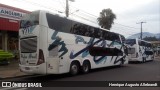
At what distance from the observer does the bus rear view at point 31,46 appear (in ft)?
44.8

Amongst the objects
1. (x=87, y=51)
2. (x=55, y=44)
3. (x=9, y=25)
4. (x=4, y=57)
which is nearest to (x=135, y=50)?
(x=87, y=51)

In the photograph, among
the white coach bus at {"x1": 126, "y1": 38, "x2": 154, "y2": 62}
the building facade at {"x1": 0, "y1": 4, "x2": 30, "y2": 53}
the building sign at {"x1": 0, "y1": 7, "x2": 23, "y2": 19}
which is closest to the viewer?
the building sign at {"x1": 0, "y1": 7, "x2": 23, "y2": 19}

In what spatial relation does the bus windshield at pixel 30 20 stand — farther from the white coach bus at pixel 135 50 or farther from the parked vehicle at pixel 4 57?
Answer: the white coach bus at pixel 135 50

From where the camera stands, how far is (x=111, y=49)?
21.7 m

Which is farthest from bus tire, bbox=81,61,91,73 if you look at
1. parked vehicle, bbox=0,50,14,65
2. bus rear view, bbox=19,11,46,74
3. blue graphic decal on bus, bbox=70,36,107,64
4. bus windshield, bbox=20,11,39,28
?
parked vehicle, bbox=0,50,14,65

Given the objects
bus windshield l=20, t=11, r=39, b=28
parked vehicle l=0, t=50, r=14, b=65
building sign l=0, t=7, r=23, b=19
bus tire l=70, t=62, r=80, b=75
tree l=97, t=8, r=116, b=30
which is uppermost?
tree l=97, t=8, r=116, b=30

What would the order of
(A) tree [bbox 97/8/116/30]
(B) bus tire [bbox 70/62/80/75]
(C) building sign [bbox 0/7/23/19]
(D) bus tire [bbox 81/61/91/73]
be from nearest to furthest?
(B) bus tire [bbox 70/62/80/75]
(D) bus tire [bbox 81/61/91/73]
(C) building sign [bbox 0/7/23/19]
(A) tree [bbox 97/8/116/30]

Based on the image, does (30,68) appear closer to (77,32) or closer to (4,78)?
(4,78)

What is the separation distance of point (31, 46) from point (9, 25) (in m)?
10.5

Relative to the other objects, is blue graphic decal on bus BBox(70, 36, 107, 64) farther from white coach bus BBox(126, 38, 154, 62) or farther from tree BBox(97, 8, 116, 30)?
tree BBox(97, 8, 116, 30)

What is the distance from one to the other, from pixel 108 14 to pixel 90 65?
3297 centimetres

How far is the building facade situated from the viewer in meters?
23.0

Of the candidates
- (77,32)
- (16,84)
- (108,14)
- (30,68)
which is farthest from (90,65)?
(108,14)

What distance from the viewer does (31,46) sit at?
46.3ft
